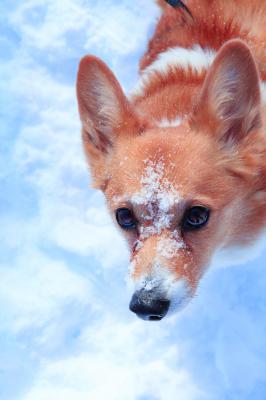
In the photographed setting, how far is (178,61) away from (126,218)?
1143mm

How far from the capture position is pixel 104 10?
15.4 ft

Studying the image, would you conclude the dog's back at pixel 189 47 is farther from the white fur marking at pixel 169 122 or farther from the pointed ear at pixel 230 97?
the pointed ear at pixel 230 97

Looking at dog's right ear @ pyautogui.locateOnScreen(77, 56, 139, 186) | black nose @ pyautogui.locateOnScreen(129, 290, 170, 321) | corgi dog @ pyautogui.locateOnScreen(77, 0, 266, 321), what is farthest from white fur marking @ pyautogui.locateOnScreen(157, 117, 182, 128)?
black nose @ pyautogui.locateOnScreen(129, 290, 170, 321)

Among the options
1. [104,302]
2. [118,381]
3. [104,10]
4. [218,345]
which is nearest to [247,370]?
[218,345]

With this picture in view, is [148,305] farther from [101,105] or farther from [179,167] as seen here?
[101,105]

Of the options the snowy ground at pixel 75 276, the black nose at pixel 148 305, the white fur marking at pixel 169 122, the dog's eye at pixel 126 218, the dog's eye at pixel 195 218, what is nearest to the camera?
the black nose at pixel 148 305

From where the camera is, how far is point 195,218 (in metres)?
2.52

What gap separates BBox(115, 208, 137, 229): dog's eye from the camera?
104 inches

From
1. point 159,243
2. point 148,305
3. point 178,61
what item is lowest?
point 148,305

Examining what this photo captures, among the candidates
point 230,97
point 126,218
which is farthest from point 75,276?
point 230,97

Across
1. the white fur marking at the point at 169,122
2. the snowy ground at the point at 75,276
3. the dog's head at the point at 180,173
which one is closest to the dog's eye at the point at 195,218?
the dog's head at the point at 180,173

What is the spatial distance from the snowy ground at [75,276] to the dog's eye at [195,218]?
1.24 metres

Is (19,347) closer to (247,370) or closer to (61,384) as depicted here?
(61,384)

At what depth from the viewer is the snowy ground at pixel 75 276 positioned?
339 centimetres
